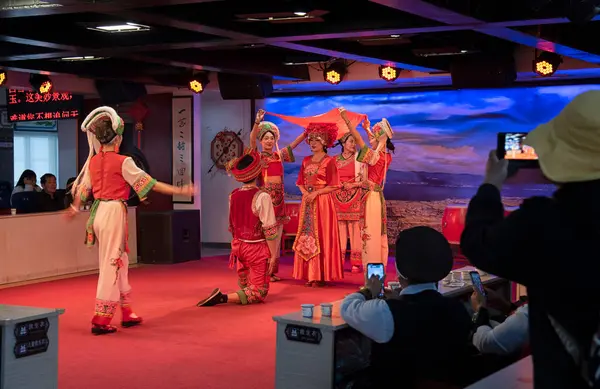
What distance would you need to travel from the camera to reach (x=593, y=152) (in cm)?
170

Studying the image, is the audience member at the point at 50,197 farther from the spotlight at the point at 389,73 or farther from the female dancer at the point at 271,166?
the spotlight at the point at 389,73

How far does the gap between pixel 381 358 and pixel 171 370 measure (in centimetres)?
273

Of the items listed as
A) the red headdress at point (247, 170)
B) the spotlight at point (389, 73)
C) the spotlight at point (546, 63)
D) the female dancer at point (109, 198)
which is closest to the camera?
the female dancer at point (109, 198)

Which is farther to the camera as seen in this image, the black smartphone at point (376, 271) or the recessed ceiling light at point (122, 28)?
the recessed ceiling light at point (122, 28)

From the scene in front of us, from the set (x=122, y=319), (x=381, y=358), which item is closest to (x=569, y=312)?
(x=381, y=358)

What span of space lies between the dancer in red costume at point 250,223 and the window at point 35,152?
1171cm

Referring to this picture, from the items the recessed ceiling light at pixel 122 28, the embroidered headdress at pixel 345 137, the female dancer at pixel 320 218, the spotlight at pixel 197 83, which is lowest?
the female dancer at pixel 320 218

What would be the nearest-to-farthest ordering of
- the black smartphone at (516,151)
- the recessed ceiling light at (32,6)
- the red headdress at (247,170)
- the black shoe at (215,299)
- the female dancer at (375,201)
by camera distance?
1. the black smartphone at (516,151)
2. the recessed ceiling light at (32,6)
3. the red headdress at (247,170)
4. the black shoe at (215,299)
5. the female dancer at (375,201)

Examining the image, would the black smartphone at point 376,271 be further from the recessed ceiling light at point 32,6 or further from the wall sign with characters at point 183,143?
the wall sign with characters at point 183,143

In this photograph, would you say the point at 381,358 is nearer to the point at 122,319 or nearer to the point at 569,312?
the point at 569,312

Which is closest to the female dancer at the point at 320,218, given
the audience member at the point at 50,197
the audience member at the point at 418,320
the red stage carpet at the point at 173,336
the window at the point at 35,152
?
the red stage carpet at the point at 173,336

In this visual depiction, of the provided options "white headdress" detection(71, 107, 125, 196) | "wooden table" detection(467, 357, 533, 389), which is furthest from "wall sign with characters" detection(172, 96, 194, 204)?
"wooden table" detection(467, 357, 533, 389)

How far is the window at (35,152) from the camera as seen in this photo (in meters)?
18.2

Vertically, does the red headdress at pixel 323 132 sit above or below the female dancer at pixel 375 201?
above
